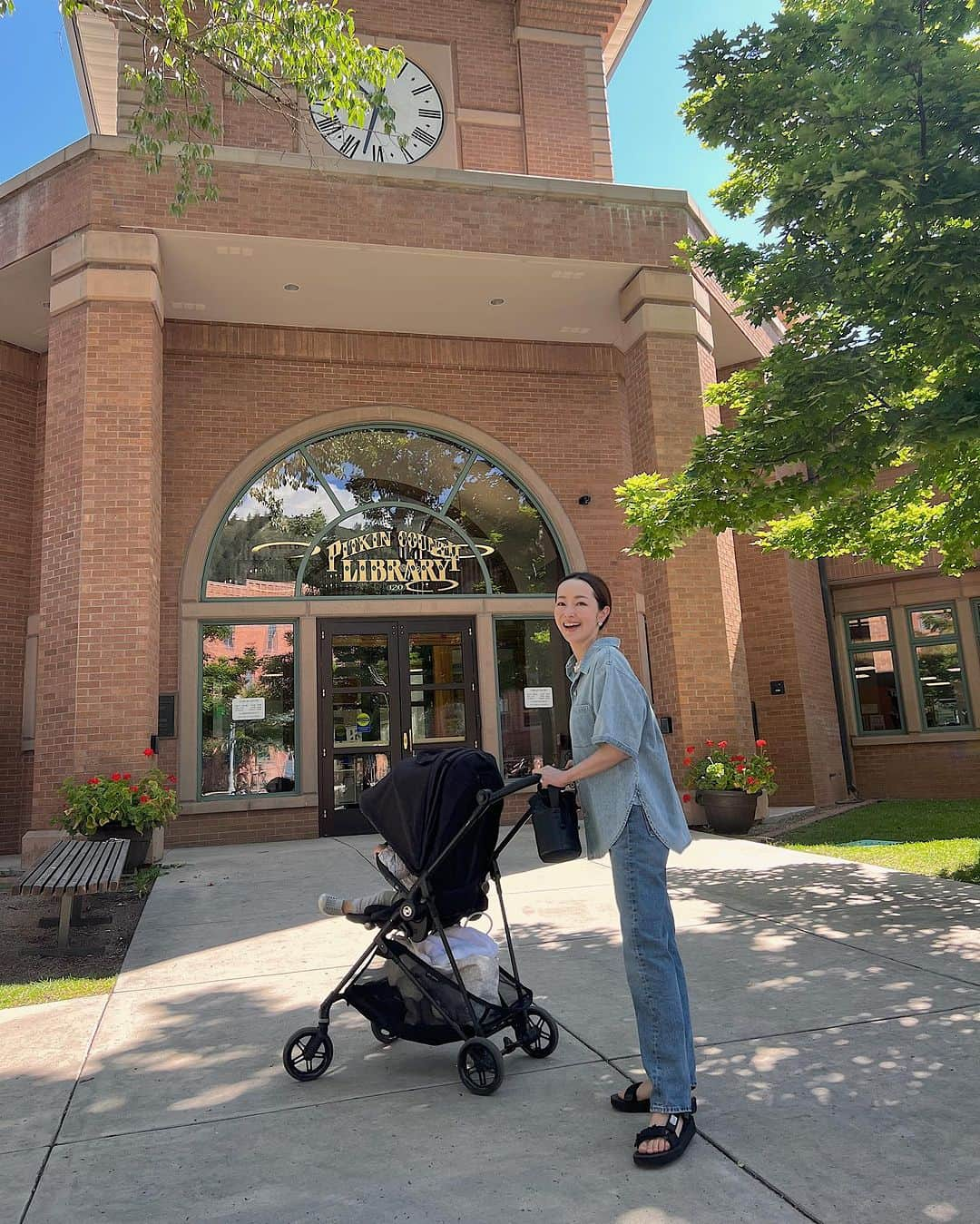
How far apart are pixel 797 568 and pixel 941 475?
338 inches

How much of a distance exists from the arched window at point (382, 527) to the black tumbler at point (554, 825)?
9642 mm

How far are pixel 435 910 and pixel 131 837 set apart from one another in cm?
667

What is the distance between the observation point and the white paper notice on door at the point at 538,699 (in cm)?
1261

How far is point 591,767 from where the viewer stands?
2.75 meters

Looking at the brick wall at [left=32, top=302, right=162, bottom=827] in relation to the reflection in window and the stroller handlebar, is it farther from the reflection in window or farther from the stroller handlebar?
the stroller handlebar

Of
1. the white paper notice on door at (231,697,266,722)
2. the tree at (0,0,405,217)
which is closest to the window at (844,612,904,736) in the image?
the white paper notice on door at (231,697,266,722)

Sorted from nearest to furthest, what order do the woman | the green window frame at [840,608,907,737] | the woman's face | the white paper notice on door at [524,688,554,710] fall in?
the woman, the woman's face, the white paper notice on door at [524,688,554,710], the green window frame at [840,608,907,737]

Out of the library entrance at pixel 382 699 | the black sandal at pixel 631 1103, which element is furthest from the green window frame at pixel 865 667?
the black sandal at pixel 631 1103

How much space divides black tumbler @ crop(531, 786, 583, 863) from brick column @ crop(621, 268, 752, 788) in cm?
819

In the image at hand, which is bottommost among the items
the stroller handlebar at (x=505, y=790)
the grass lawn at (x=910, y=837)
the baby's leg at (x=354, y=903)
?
the grass lawn at (x=910, y=837)

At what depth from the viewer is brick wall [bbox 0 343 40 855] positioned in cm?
1184

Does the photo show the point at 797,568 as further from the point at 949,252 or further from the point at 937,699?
the point at 949,252

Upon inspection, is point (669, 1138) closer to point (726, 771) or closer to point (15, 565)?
point (726, 771)

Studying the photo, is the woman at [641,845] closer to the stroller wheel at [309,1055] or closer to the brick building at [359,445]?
the stroller wheel at [309,1055]
